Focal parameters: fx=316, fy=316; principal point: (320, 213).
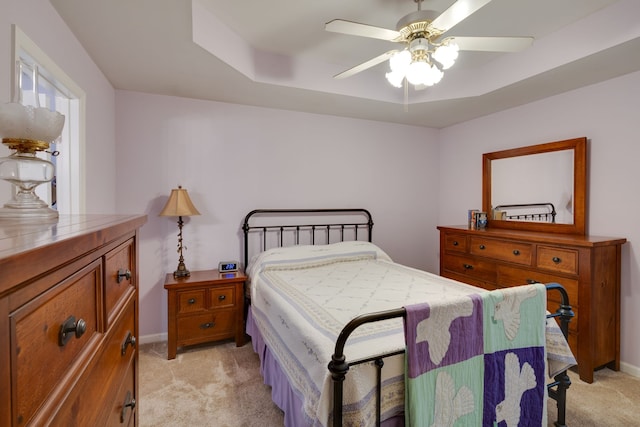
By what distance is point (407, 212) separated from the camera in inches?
169

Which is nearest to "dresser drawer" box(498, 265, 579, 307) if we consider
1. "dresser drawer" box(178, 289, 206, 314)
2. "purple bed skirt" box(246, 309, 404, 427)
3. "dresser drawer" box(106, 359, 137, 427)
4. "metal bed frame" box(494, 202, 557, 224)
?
"metal bed frame" box(494, 202, 557, 224)

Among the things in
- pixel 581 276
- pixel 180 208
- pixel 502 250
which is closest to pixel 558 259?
pixel 581 276

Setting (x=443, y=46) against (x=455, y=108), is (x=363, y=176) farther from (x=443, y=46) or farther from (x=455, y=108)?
(x=443, y=46)

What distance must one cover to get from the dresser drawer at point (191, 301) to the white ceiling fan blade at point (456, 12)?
8.71 ft

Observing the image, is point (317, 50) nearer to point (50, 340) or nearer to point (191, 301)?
point (191, 301)

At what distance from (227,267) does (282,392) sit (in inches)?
59.2

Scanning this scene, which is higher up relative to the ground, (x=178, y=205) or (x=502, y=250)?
(x=178, y=205)

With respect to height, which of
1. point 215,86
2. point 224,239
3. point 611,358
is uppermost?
point 215,86

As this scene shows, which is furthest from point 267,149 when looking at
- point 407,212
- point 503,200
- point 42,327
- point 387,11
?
point 42,327

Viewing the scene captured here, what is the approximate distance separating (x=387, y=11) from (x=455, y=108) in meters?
1.71

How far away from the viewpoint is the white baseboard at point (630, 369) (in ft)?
8.19

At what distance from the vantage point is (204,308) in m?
2.85

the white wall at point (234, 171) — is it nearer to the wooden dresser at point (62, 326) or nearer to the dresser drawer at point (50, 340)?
the wooden dresser at point (62, 326)

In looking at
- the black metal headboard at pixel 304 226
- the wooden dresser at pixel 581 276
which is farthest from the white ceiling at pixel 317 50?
the wooden dresser at pixel 581 276
